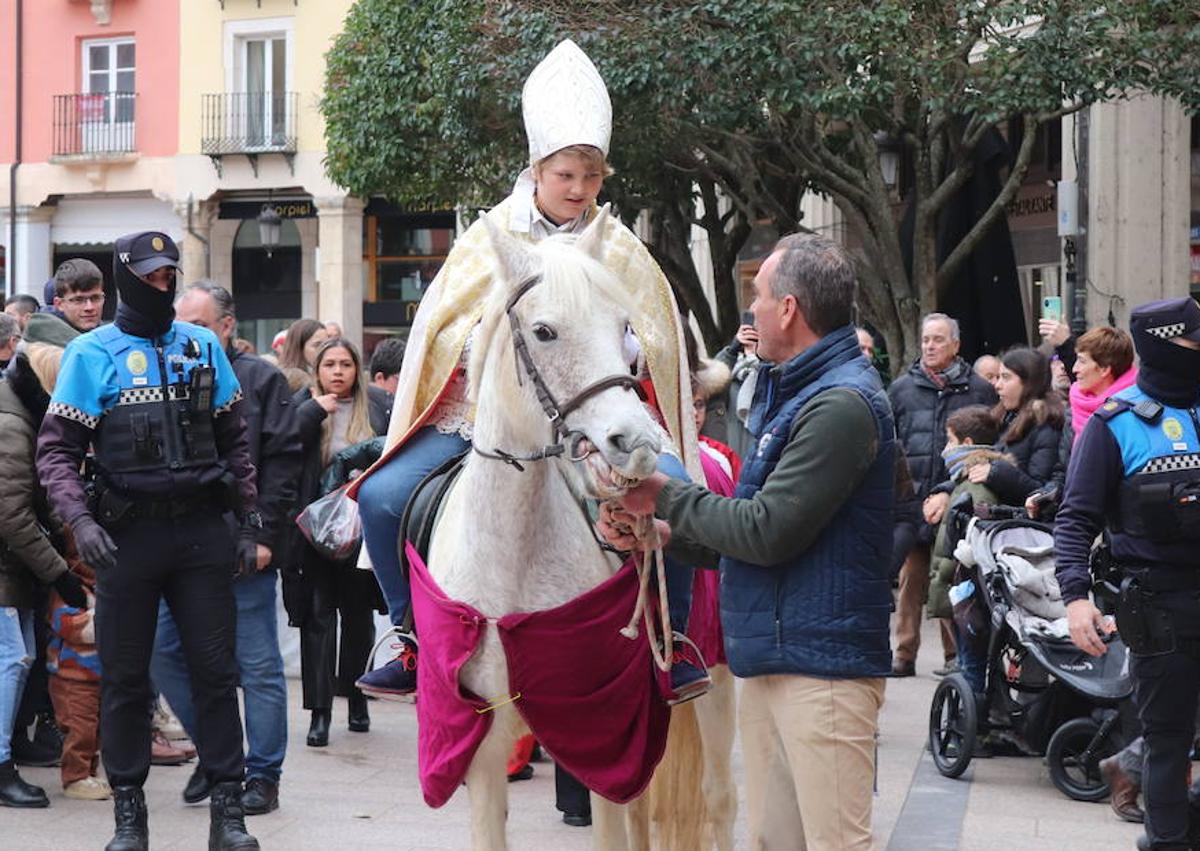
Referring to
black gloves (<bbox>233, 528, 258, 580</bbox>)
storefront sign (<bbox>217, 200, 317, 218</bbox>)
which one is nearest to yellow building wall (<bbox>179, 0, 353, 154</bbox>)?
storefront sign (<bbox>217, 200, 317, 218</bbox>)

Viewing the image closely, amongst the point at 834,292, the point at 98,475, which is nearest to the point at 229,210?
the point at 98,475

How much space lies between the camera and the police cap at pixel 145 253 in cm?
672

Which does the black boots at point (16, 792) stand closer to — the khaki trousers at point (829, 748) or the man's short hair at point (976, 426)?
the khaki trousers at point (829, 748)

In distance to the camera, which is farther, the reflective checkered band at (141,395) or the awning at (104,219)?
the awning at (104,219)

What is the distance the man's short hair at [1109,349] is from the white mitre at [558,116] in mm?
3292

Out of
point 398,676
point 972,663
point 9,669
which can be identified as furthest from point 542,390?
point 972,663

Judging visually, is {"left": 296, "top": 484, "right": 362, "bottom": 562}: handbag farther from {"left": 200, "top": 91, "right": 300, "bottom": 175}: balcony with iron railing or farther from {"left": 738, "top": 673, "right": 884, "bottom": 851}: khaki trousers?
{"left": 200, "top": 91, "right": 300, "bottom": 175}: balcony with iron railing

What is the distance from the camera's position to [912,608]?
1157 cm

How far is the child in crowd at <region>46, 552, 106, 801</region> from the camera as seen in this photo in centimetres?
805

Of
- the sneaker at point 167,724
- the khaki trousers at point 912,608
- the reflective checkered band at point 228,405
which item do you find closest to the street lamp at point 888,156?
the khaki trousers at point 912,608

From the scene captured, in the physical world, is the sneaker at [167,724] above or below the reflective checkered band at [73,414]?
below

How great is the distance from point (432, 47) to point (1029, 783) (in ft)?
45.8

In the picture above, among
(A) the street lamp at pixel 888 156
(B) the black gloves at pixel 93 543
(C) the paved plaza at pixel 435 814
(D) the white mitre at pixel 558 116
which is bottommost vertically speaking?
(C) the paved plaza at pixel 435 814

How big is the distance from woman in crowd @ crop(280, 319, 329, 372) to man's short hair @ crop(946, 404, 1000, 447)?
3785 mm
